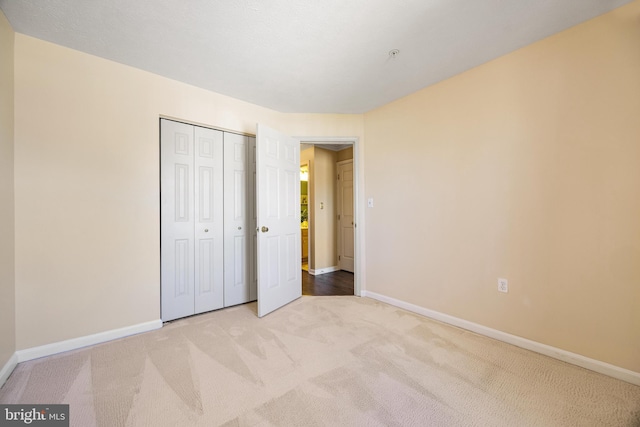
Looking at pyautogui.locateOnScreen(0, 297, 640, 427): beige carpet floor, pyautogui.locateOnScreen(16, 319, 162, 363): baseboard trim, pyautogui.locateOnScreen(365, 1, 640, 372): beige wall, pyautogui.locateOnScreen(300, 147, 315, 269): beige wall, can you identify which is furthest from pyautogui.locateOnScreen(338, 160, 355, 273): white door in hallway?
pyautogui.locateOnScreen(16, 319, 162, 363): baseboard trim

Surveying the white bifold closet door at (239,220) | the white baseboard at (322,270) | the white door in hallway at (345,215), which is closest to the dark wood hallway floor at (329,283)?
the white baseboard at (322,270)

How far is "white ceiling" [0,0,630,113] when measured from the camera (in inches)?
63.0

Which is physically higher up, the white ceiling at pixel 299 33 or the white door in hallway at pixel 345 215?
the white ceiling at pixel 299 33

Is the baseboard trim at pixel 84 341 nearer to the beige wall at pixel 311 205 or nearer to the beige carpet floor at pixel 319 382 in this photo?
the beige carpet floor at pixel 319 382

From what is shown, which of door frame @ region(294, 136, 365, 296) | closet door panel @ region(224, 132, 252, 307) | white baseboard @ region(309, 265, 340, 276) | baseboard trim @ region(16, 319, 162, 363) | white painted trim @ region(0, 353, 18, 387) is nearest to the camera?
white painted trim @ region(0, 353, 18, 387)

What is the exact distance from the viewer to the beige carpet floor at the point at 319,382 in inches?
52.0

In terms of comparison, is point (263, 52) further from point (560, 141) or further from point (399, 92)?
point (560, 141)

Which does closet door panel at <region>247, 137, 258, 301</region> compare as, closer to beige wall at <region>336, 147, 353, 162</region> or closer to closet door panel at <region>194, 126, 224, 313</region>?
closet door panel at <region>194, 126, 224, 313</region>

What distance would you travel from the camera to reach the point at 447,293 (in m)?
2.49

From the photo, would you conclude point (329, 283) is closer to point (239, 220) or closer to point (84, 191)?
point (239, 220)

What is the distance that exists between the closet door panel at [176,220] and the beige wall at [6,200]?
0.94 m

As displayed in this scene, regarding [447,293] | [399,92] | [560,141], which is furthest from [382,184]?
[560,141]

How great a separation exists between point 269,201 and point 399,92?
1928mm

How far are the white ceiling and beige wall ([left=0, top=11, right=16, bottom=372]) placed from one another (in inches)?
9.4
